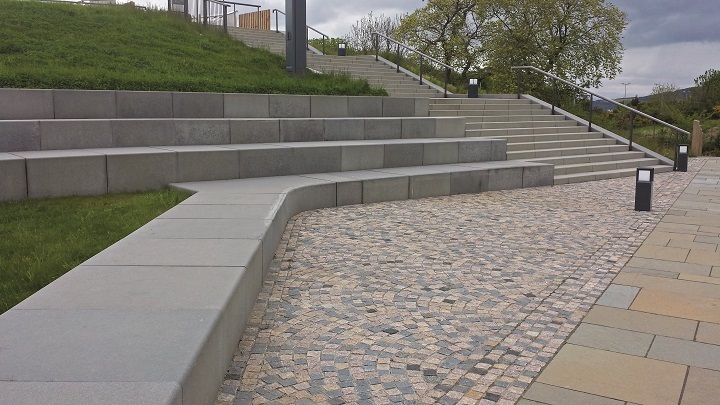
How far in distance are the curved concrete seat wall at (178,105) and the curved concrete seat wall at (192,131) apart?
0.81 metres

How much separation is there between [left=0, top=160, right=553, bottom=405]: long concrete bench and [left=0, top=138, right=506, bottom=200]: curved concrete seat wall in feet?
5.87

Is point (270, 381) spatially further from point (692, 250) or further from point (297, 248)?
point (692, 250)

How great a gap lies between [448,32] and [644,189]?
25.6 m

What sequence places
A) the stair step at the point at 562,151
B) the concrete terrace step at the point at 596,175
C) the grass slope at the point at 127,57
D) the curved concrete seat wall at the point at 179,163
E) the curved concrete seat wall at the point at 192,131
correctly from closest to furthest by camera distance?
the curved concrete seat wall at the point at 179,163 → the curved concrete seat wall at the point at 192,131 → the grass slope at the point at 127,57 → the concrete terrace step at the point at 596,175 → the stair step at the point at 562,151

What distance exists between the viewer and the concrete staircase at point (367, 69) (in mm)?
18141

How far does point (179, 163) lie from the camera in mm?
8727

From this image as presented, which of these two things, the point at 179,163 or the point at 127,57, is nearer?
the point at 179,163

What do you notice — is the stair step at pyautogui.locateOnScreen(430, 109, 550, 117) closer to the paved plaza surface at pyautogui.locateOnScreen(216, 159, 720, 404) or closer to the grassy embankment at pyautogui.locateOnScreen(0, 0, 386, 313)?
the grassy embankment at pyautogui.locateOnScreen(0, 0, 386, 313)

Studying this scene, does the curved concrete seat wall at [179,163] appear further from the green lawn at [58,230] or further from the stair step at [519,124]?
the stair step at [519,124]

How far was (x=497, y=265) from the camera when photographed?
6.30 metres

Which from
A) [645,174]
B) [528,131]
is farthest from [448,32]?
[645,174]

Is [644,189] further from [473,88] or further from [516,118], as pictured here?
[473,88]

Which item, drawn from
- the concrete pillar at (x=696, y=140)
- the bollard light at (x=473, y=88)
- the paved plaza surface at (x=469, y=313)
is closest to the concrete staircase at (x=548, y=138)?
the bollard light at (x=473, y=88)

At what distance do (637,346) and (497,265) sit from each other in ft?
6.97
